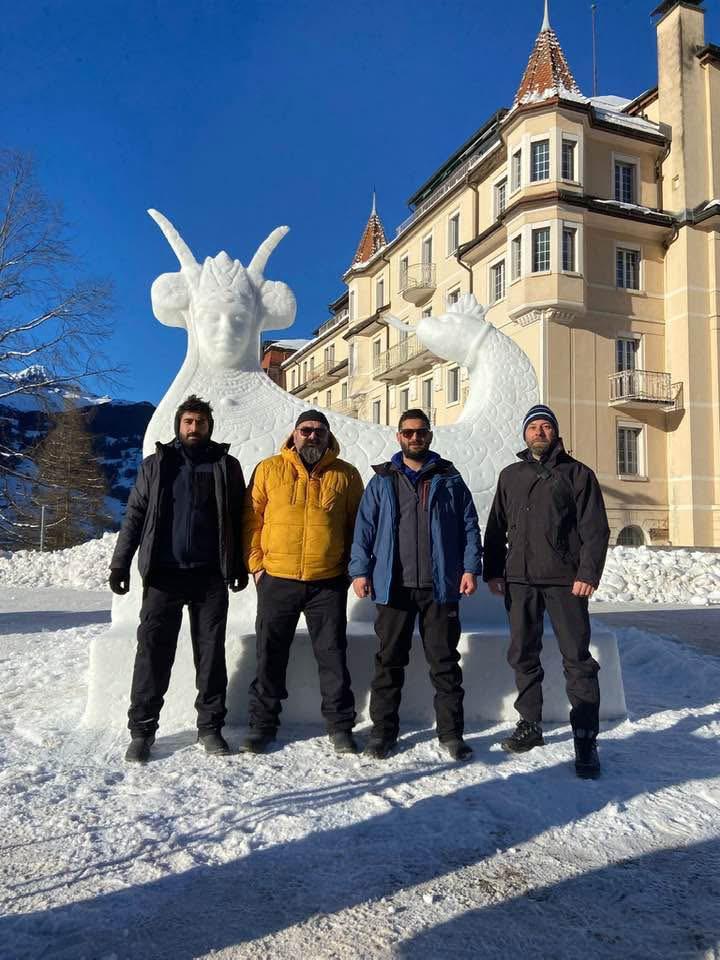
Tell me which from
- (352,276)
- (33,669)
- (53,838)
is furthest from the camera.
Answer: (352,276)

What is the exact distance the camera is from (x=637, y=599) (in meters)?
9.63

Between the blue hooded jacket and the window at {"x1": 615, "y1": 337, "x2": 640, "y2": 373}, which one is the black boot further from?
the window at {"x1": 615, "y1": 337, "x2": 640, "y2": 373}

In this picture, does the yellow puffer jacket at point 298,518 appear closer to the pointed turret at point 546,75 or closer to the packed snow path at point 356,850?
the packed snow path at point 356,850

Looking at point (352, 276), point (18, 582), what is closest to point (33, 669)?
point (18, 582)

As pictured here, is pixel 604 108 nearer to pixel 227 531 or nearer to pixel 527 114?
pixel 527 114

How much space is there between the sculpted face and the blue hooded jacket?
4.93 feet

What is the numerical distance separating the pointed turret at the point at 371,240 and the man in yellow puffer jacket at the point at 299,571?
27.9 meters

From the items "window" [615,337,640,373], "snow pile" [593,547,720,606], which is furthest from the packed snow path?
"window" [615,337,640,373]

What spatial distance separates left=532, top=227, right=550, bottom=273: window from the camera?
18.4m

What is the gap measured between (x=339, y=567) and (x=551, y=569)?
0.90 meters

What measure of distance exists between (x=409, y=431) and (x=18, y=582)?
11729mm

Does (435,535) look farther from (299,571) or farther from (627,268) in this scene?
(627,268)

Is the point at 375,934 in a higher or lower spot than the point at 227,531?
lower

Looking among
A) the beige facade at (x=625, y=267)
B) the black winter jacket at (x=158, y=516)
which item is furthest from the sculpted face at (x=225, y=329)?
the beige facade at (x=625, y=267)
